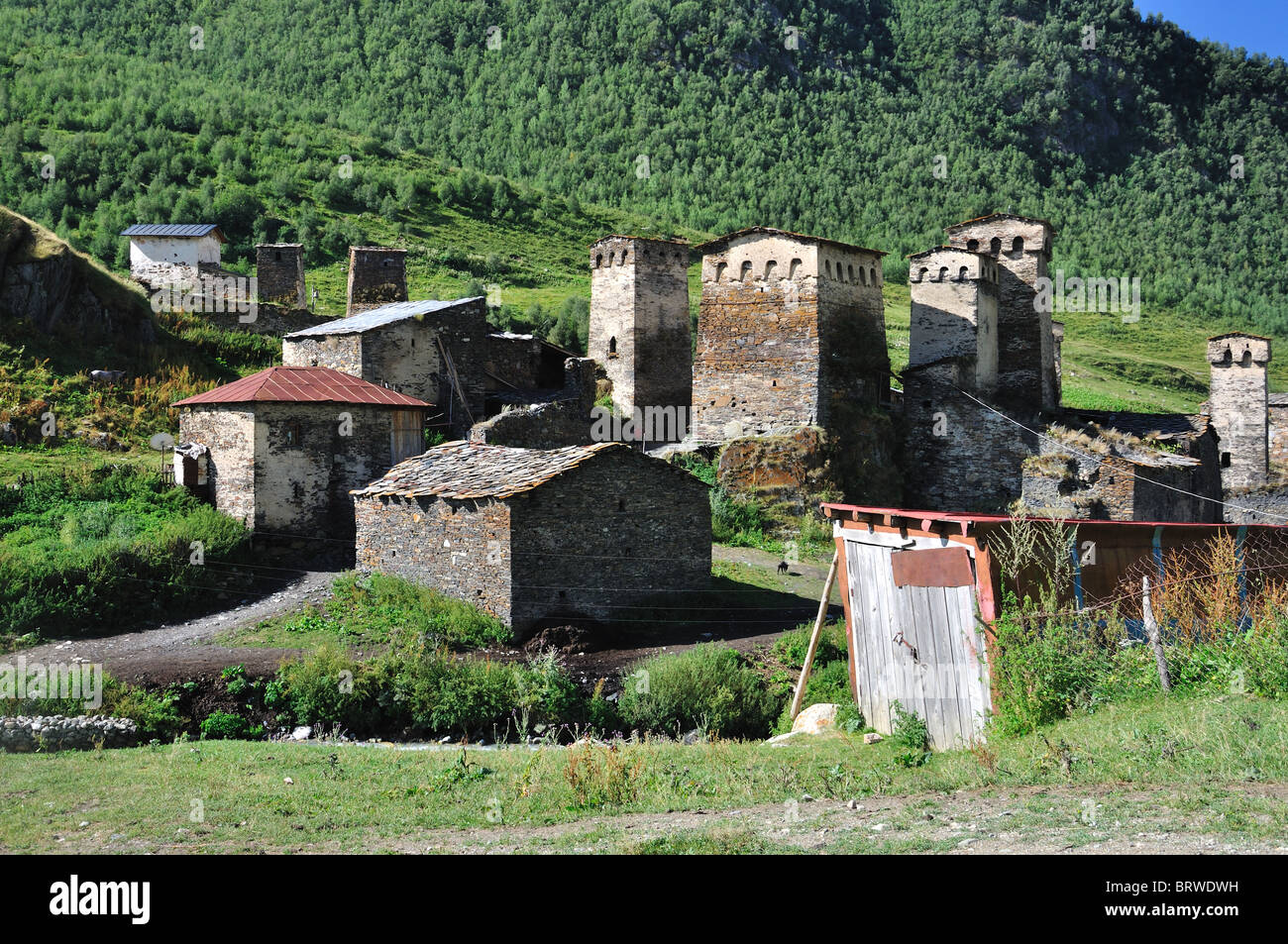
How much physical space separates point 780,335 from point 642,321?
6.59 m

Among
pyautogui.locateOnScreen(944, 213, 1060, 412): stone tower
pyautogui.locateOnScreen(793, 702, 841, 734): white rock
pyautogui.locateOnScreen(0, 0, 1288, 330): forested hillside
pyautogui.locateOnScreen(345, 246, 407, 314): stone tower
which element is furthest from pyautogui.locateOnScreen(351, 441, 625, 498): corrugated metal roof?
pyautogui.locateOnScreen(0, 0, 1288, 330): forested hillside

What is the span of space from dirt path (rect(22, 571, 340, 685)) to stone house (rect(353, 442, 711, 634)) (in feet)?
6.48

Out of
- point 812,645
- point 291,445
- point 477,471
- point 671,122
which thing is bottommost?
point 812,645

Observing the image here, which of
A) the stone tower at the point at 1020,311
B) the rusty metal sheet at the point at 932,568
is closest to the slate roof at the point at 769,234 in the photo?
the stone tower at the point at 1020,311

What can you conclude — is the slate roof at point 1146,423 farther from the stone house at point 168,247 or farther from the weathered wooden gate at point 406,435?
the stone house at point 168,247

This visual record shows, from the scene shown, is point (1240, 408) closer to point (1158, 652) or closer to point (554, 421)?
point (554, 421)

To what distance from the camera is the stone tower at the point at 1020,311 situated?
31688 millimetres

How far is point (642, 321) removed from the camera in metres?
33.9

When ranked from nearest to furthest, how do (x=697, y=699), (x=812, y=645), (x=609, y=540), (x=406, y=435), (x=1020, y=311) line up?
(x=812, y=645)
(x=697, y=699)
(x=609, y=540)
(x=406, y=435)
(x=1020, y=311)

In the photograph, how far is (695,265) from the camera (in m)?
65.2

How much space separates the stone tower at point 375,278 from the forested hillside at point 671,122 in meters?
21.6

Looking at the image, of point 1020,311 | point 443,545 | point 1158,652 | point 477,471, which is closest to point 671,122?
point 1020,311

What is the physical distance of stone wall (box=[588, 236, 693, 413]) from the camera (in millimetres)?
33719
